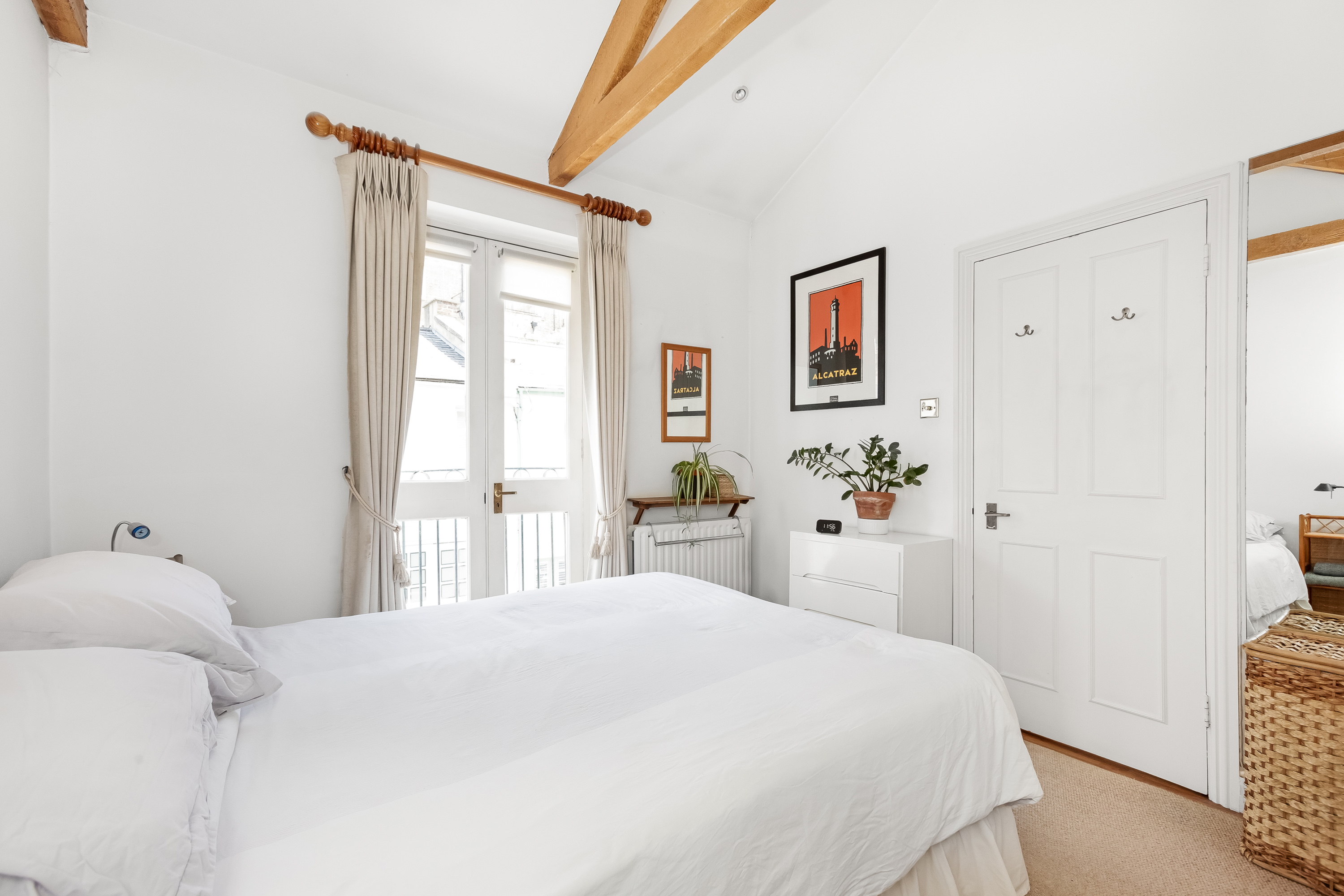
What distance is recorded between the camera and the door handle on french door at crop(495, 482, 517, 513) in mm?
3125

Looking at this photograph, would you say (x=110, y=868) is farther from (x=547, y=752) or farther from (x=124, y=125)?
(x=124, y=125)

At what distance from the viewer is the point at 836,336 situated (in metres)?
3.50

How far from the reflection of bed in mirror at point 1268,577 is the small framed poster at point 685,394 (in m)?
2.53

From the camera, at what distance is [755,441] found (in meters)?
4.04

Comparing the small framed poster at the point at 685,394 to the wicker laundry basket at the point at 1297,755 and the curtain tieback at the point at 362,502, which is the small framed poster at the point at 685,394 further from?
the wicker laundry basket at the point at 1297,755

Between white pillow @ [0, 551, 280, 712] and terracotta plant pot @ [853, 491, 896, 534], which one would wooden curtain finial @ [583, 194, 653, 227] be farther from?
white pillow @ [0, 551, 280, 712]

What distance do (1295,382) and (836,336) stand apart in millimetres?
1918

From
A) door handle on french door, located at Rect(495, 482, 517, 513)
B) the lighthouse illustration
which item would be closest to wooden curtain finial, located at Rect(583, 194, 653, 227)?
the lighthouse illustration

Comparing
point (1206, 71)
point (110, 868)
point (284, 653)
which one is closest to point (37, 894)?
point (110, 868)

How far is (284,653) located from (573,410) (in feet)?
6.69

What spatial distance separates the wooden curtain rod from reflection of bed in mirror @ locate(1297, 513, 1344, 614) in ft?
10.2

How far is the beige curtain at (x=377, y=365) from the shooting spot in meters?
2.58

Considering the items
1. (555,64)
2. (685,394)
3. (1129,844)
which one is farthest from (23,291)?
(1129,844)

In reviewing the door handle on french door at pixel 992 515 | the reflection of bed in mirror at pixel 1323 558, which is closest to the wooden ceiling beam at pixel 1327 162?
the reflection of bed in mirror at pixel 1323 558
